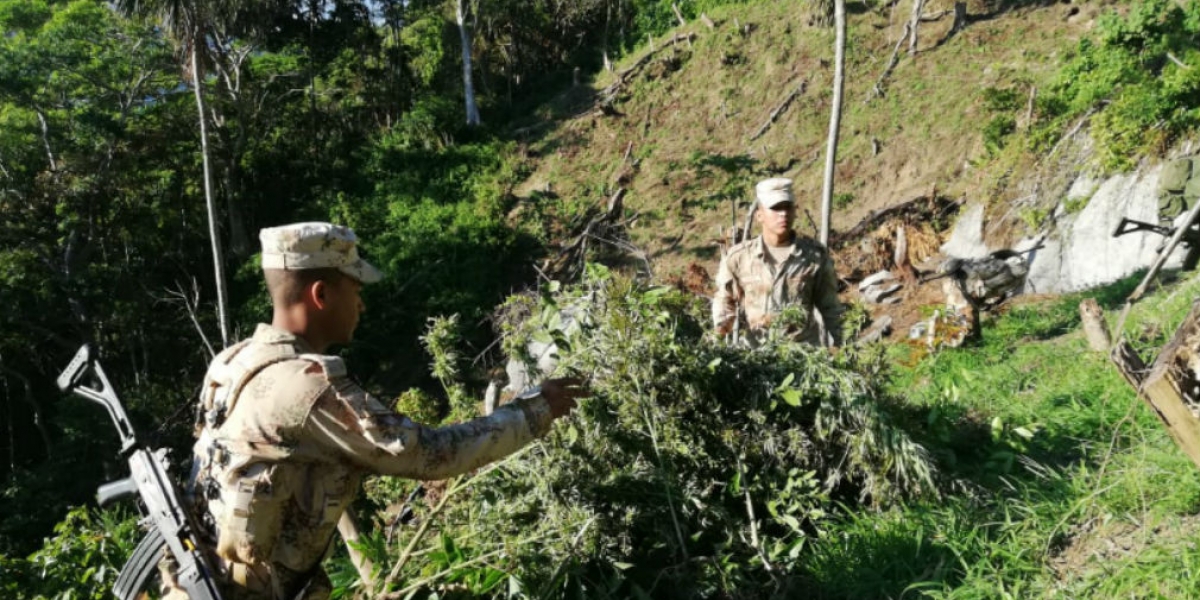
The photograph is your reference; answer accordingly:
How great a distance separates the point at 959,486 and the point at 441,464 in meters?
2.01

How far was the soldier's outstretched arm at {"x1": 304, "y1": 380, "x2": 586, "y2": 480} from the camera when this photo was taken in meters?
1.93

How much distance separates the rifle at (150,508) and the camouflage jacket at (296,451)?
75 mm

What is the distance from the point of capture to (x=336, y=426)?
6.34ft

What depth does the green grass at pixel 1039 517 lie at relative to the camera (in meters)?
2.47

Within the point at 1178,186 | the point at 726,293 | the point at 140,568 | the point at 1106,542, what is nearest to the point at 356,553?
the point at 140,568

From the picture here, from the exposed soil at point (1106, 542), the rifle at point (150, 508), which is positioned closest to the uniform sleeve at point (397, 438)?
the rifle at point (150, 508)

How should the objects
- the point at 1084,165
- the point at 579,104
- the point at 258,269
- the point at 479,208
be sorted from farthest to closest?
the point at 579,104
the point at 479,208
the point at 258,269
the point at 1084,165

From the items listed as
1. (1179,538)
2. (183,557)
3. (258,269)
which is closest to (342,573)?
(183,557)

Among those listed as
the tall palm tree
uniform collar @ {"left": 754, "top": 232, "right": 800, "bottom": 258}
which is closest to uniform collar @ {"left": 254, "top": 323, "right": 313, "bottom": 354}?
uniform collar @ {"left": 754, "top": 232, "right": 800, "bottom": 258}

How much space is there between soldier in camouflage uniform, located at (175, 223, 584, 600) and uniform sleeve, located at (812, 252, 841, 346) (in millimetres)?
2518

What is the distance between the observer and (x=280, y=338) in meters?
2.08

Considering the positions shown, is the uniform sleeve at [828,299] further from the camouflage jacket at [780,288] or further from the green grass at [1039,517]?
the green grass at [1039,517]

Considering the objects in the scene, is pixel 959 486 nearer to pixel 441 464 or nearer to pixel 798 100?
pixel 441 464

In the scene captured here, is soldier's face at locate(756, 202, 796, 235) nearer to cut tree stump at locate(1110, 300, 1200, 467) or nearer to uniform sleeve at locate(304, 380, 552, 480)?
cut tree stump at locate(1110, 300, 1200, 467)
